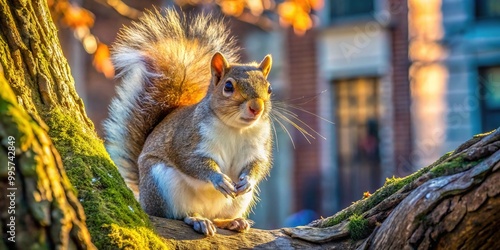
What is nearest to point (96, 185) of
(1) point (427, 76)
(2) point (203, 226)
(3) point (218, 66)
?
(2) point (203, 226)

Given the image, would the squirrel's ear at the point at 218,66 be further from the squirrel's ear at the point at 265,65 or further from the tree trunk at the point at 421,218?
the tree trunk at the point at 421,218

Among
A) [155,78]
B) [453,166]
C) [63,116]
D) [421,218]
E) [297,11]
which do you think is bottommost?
[421,218]

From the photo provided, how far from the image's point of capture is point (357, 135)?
10.5 metres

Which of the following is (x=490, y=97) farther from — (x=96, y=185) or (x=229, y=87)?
(x=96, y=185)

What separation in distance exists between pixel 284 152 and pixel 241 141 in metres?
8.29

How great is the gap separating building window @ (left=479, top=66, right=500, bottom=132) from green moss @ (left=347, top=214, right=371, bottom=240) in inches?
289

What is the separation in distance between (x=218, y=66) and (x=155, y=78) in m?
0.33

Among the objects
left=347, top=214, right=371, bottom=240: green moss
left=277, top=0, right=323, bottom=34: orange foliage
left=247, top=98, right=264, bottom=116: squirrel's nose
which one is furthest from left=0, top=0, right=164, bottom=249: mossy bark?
left=277, top=0, right=323, bottom=34: orange foliage

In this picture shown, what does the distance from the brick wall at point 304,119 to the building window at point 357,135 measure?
305 millimetres

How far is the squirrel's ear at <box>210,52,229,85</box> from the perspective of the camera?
2.95 meters

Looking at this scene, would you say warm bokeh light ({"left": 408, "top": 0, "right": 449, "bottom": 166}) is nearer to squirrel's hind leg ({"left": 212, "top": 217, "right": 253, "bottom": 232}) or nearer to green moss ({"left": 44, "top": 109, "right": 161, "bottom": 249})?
squirrel's hind leg ({"left": 212, "top": 217, "right": 253, "bottom": 232})

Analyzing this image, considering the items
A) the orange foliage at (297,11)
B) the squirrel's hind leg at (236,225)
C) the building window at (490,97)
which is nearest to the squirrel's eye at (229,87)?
the squirrel's hind leg at (236,225)

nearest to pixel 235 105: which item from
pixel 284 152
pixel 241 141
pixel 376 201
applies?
pixel 241 141

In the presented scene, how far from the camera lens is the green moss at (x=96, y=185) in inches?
77.4
